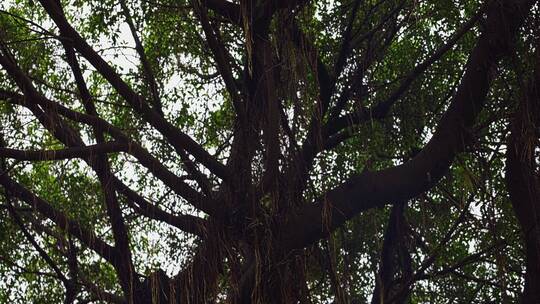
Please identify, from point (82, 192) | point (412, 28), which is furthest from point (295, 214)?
point (412, 28)

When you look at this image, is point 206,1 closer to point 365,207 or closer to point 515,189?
point 365,207

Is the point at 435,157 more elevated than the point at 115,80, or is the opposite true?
the point at 115,80

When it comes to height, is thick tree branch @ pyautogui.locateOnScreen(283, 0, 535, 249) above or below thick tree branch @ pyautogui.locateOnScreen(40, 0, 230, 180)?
below

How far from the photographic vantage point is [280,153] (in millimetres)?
5336

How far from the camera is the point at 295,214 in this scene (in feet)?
17.1

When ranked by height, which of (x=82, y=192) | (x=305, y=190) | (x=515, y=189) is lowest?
(x=515, y=189)

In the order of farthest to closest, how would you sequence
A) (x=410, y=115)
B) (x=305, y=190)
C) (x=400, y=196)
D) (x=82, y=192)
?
(x=410, y=115) → (x=82, y=192) → (x=305, y=190) → (x=400, y=196)

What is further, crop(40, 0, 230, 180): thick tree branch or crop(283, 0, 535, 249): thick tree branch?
crop(40, 0, 230, 180): thick tree branch

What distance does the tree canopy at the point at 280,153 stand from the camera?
4887 mm

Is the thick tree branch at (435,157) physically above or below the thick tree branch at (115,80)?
below

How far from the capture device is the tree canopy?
4.89 meters

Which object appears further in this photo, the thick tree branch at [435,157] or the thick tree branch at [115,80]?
the thick tree branch at [115,80]

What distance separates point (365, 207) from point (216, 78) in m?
2.79

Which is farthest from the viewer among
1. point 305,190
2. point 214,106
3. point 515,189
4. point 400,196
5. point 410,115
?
point 214,106
